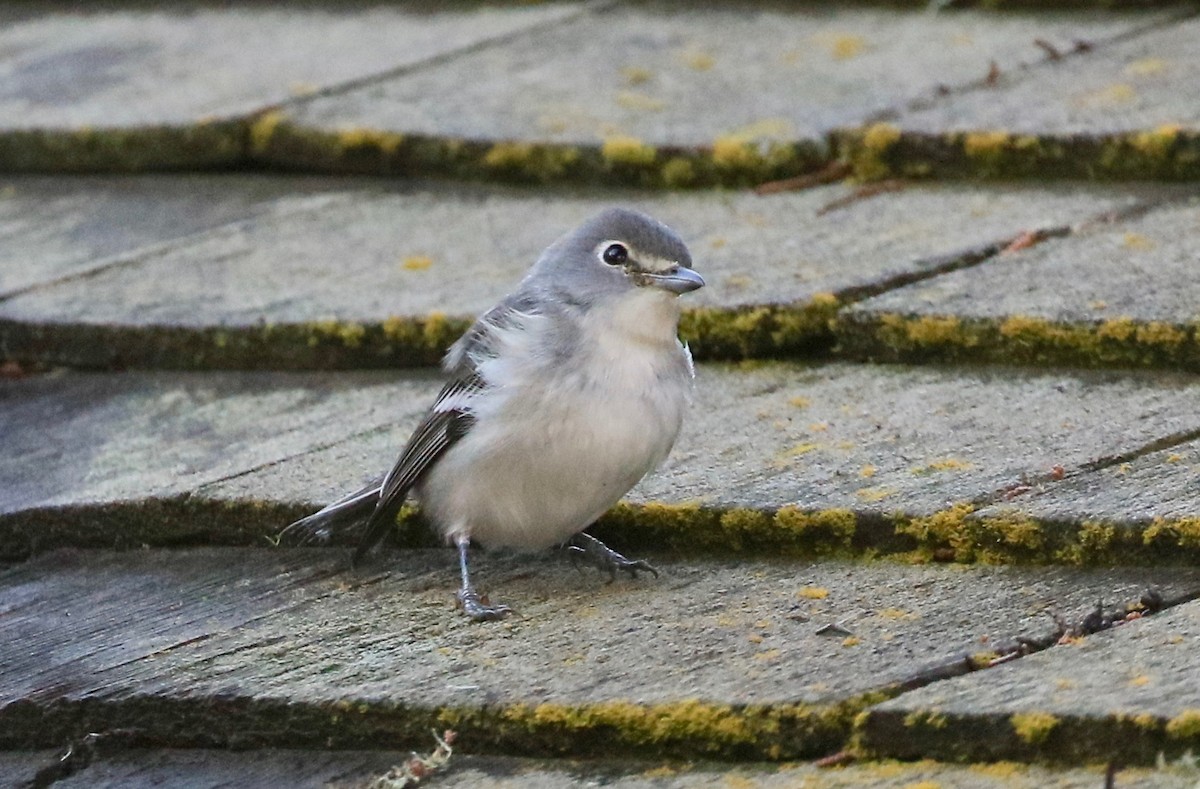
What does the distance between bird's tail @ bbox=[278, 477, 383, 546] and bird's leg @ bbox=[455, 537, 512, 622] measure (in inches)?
9.1

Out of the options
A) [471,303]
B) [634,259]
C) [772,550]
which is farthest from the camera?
[471,303]

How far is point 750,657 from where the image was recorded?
9.23 ft

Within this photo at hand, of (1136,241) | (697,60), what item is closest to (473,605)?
(1136,241)

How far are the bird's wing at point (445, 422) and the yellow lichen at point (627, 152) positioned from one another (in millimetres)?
1023

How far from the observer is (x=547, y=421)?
11.6 ft

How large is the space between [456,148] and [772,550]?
6.57 feet

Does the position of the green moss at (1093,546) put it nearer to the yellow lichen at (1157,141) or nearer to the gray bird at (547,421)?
the gray bird at (547,421)

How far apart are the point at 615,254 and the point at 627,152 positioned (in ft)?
2.80

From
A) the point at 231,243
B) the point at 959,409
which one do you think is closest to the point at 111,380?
the point at 231,243

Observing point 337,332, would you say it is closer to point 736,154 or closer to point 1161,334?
point 736,154

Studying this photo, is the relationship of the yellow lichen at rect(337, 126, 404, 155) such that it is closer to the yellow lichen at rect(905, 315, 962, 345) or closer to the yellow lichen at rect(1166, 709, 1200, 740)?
the yellow lichen at rect(905, 315, 962, 345)

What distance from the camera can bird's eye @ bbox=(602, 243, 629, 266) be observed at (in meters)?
3.86

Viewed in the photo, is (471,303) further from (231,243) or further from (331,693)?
(331,693)

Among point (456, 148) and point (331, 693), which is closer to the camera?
point (331, 693)
